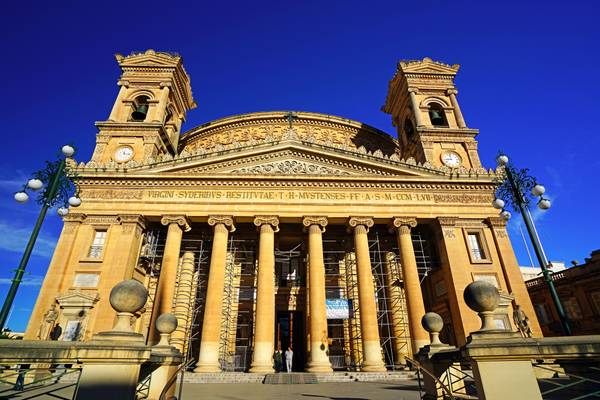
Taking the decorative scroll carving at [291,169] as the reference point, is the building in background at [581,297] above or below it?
below

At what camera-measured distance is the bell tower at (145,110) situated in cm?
2483

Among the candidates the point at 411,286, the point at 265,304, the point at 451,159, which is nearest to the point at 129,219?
the point at 265,304

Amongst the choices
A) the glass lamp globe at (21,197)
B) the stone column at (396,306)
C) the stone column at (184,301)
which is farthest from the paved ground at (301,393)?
the glass lamp globe at (21,197)

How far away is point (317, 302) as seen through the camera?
1873 cm

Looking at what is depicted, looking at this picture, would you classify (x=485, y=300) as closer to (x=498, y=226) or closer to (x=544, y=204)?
(x=544, y=204)

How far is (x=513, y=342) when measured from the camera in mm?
5082

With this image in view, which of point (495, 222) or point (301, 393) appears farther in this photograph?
point (495, 222)

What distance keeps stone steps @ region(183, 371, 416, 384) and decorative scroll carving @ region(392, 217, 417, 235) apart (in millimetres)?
7929

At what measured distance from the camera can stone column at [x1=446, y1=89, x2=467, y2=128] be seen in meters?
27.2

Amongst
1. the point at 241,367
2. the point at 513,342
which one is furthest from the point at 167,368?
the point at 241,367

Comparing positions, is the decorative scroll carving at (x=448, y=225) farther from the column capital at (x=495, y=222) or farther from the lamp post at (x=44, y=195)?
the lamp post at (x=44, y=195)

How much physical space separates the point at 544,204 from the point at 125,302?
11963mm

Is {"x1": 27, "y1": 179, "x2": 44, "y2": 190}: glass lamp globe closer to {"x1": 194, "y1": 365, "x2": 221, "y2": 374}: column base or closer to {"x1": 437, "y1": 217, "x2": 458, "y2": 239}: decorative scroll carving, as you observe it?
{"x1": 194, "y1": 365, "x2": 221, "y2": 374}: column base

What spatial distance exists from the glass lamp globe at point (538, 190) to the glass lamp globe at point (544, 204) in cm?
31
